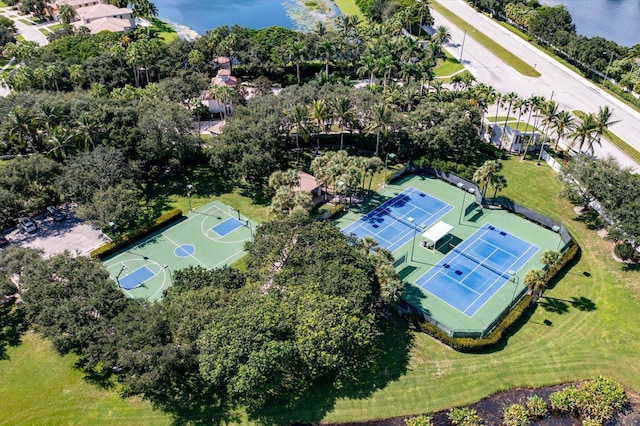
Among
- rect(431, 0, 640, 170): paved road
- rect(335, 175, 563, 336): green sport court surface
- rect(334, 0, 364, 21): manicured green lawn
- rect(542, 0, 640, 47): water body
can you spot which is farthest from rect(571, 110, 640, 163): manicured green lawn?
rect(334, 0, 364, 21): manicured green lawn

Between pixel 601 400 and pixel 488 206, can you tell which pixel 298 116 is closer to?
pixel 488 206

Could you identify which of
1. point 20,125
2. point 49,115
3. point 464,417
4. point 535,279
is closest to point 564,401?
point 464,417

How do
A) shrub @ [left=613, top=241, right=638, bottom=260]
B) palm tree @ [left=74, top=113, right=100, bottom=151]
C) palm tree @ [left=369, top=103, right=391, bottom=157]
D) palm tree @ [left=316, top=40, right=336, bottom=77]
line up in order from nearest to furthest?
shrub @ [left=613, top=241, right=638, bottom=260], palm tree @ [left=74, top=113, right=100, bottom=151], palm tree @ [left=369, top=103, right=391, bottom=157], palm tree @ [left=316, top=40, right=336, bottom=77]

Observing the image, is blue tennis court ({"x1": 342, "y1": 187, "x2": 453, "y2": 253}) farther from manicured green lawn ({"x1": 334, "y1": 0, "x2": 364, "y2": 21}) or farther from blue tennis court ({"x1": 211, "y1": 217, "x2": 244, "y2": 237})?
manicured green lawn ({"x1": 334, "y1": 0, "x2": 364, "y2": 21})

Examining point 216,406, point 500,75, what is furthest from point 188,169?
point 500,75

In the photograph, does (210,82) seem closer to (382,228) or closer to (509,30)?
(382,228)

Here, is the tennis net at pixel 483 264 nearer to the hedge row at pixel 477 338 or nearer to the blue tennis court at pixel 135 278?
the hedge row at pixel 477 338
